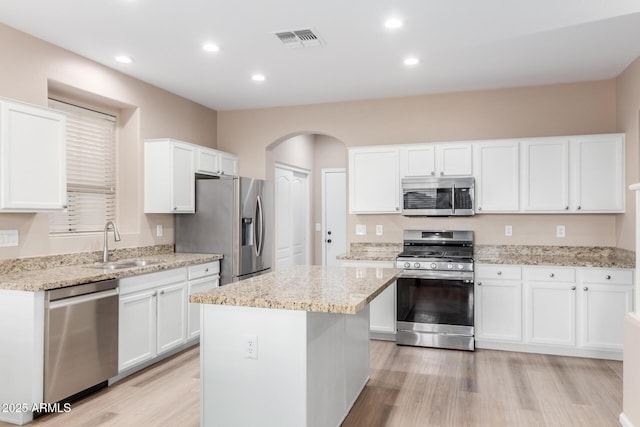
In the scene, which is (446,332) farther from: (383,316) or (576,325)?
(576,325)

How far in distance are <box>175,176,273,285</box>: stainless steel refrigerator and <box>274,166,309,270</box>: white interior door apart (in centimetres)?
140

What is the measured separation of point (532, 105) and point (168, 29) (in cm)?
372

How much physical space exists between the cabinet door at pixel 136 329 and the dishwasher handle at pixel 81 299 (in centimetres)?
15

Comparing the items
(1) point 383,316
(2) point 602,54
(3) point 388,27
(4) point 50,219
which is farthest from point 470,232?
(4) point 50,219

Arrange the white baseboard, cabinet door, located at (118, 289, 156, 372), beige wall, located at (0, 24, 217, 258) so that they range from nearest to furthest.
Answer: the white baseboard → beige wall, located at (0, 24, 217, 258) → cabinet door, located at (118, 289, 156, 372)

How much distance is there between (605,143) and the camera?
4.25m

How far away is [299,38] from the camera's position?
347cm

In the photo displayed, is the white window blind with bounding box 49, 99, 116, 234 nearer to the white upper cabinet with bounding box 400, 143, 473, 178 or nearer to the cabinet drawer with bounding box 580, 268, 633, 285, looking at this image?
the white upper cabinet with bounding box 400, 143, 473, 178

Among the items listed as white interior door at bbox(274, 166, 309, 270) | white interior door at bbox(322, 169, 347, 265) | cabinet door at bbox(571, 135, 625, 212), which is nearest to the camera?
cabinet door at bbox(571, 135, 625, 212)

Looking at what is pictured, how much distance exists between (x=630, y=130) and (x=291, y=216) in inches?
176

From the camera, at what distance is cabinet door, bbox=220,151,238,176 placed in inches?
214

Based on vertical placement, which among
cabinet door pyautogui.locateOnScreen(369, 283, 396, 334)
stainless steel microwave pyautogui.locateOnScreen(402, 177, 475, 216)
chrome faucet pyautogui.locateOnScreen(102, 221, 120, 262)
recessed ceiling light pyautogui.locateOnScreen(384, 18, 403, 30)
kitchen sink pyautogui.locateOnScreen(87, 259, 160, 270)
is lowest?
cabinet door pyautogui.locateOnScreen(369, 283, 396, 334)

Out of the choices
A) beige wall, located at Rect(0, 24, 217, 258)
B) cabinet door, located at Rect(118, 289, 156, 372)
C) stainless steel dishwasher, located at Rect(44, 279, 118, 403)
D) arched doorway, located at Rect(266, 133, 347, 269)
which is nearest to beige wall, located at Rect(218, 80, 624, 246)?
arched doorway, located at Rect(266, 133, 347, 269)

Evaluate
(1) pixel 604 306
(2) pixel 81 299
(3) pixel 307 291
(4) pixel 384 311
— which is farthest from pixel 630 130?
(2) pixel 81 299
